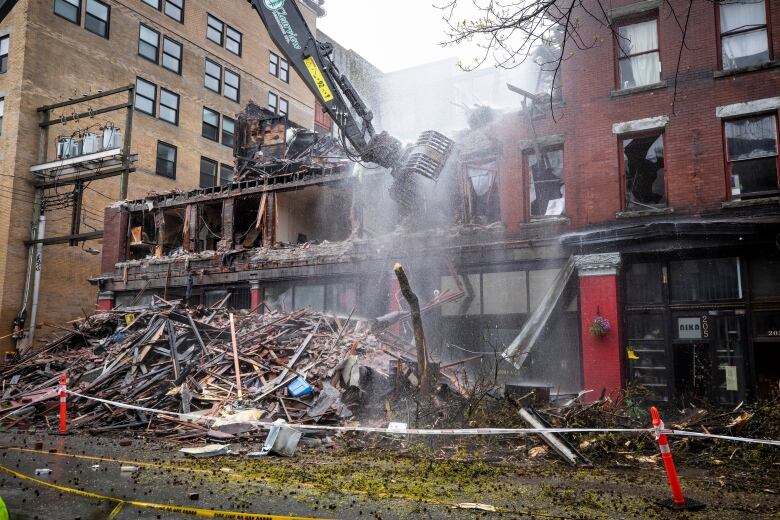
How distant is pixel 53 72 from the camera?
25422 mm

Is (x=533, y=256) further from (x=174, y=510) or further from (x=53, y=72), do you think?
(x=53, y=72)

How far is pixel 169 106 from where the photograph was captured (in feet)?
100

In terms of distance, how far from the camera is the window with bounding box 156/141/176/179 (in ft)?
97.5

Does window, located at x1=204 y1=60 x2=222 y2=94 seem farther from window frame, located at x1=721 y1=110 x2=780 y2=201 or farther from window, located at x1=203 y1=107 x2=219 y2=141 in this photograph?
window frame, located at x1=721 y1=110 x2=780 y2=201

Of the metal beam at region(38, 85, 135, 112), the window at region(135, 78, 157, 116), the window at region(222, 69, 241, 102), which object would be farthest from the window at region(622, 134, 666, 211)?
the window at region(222, 69, 241, 102)

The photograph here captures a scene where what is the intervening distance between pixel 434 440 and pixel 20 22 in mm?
26254

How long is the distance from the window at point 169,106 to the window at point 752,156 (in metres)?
26.8

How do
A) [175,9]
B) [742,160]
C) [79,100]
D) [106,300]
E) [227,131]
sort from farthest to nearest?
[227,131] → [175,9] → [106,300] → [79,100] → [742,160]

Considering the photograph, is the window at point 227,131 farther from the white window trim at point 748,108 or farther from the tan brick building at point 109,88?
the white window trim at point 748,108

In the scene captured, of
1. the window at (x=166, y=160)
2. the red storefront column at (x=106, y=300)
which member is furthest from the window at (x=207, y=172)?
the red storefront column at (x=106, y=300)

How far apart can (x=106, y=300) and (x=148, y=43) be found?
14.5m

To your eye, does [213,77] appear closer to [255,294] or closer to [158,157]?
[158,157]

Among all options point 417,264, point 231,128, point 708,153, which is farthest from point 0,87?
point 708,153

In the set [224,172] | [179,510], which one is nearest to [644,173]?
[179,510]
